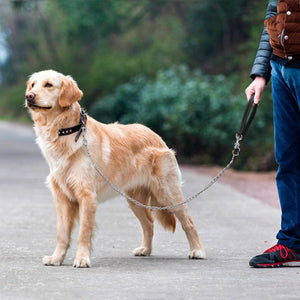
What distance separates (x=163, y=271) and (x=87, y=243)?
72cm

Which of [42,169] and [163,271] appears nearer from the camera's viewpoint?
[163,271]

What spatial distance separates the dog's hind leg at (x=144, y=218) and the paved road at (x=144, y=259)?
0.10 metres

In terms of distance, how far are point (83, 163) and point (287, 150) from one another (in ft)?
5.52

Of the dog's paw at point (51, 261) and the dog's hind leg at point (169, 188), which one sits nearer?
the dog's paw at point (51, 261)

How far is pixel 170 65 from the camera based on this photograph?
3088cm

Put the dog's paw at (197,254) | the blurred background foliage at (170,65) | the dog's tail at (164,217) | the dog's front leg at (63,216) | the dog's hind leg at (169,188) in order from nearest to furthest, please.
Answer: the dog's front leg at (63,216)
the dog's paw at (197,254)
the dog's hind leg at (169,188)
the dog's tail at (164,217)
the blurred background foliage at (170,65)

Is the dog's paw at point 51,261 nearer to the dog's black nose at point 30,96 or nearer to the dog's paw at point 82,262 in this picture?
the dog's paw at point 82,262

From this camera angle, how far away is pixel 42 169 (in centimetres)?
1574

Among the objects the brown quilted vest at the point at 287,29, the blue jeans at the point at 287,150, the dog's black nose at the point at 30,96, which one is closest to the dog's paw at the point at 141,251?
the blue jeans at the point at 287,150

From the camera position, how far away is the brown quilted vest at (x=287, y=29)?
17.9 ft

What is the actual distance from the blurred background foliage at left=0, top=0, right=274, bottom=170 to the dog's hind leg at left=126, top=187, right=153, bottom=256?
1.93m

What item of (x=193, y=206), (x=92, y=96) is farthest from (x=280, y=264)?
(x=92, y=96)

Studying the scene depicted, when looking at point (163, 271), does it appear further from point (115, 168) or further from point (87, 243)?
point (115, 168)

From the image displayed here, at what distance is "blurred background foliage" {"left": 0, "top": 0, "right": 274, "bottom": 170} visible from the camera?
18.1m
